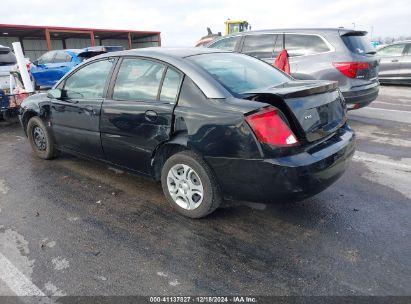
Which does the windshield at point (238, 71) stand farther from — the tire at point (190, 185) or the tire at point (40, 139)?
the tire at point (40, 139)

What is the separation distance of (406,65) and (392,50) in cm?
77

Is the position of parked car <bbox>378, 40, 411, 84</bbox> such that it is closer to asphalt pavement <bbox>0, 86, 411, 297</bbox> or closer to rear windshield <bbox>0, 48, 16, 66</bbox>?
asphalt pavement <bbox>0, 86, 411, 297</bbox>

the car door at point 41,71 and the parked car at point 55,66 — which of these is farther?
the car door at point 41,71

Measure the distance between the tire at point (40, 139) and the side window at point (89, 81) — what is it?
0.76 meters

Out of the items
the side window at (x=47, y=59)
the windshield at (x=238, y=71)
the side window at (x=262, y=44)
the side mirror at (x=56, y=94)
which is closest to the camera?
the windshield at (x=238, y=71)

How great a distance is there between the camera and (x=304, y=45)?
21.5ft

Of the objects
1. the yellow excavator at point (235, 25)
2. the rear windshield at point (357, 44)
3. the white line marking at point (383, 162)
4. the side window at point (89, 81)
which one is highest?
the yellow excavator at point (235, 25)

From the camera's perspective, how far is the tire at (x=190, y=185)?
302 cm

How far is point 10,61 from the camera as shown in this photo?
850cm

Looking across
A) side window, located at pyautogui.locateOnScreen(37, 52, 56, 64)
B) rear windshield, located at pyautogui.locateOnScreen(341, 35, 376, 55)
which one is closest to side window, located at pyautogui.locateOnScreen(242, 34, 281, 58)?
rear windshield, located at pyautogui.locateOnScreen(341, 35, 376, 55)

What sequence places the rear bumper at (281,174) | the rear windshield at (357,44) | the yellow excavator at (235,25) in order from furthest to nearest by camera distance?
the yellow excavator at (235,25), the rear windshield at (357,44), the rear bumper at (281,174)

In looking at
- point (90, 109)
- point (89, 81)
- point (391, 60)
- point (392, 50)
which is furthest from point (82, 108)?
point (392, 50)

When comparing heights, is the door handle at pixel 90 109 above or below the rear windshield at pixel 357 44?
below

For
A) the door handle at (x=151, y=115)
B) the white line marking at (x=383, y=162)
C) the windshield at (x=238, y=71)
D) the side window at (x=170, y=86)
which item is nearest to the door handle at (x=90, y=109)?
the door handle at (x=151, y=115)
